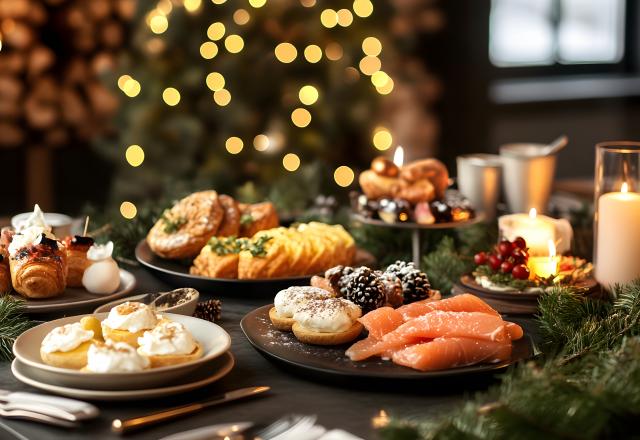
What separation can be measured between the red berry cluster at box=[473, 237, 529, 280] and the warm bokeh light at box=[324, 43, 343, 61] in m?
2.95

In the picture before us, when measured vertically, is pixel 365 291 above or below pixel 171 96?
below

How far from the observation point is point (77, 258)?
78.1 inches

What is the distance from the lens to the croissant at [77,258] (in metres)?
1.98

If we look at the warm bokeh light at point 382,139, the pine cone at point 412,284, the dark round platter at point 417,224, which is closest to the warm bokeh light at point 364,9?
the warm bokeh light at point 382,139

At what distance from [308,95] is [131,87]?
85 centimetres

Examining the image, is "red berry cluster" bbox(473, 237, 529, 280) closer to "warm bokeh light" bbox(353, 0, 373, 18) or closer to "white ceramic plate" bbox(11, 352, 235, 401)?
"white ceramic plate" bbox(11, 352, 235, 401)

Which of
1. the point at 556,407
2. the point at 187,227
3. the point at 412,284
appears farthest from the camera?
the point at 187,227

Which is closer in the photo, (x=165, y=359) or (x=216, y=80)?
(x=165, y=359)

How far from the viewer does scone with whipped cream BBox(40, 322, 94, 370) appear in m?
1.45

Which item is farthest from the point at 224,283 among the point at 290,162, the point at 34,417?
the point at 290,162

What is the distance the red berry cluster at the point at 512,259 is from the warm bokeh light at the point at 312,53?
2.94 meters

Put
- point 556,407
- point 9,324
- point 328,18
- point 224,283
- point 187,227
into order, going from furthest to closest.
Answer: point 328,18 → point 187,227 → point 224,283 → point 9,324 → point 556,407

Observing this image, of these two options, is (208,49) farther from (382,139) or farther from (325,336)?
(325,336)

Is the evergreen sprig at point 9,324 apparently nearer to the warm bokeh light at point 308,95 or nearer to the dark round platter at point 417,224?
the dark round platter at point 417,224
